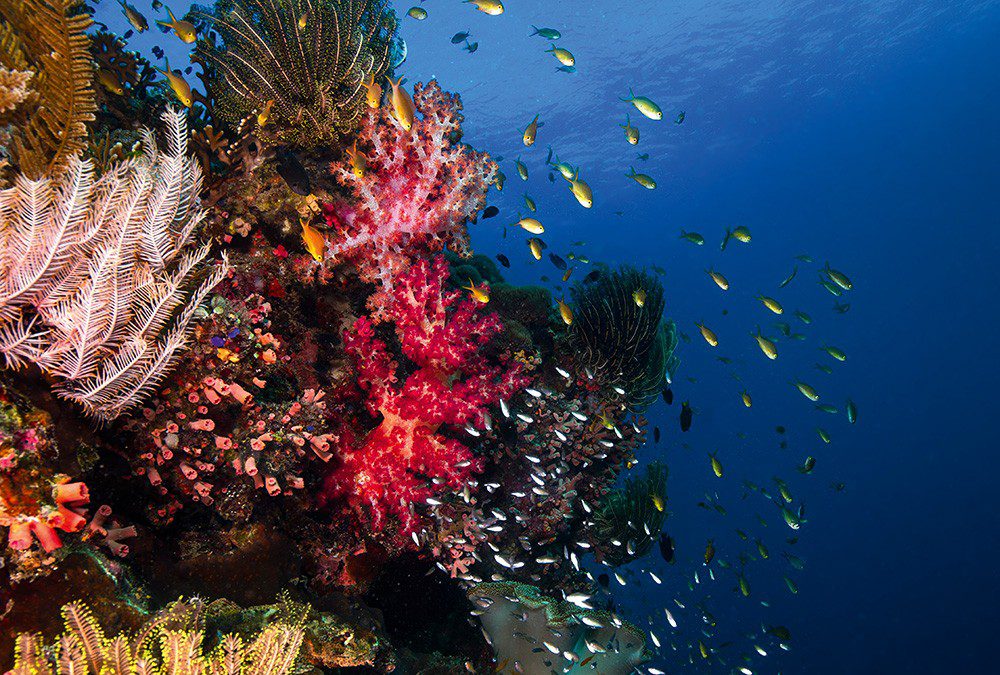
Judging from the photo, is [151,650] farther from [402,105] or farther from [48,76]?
[402,105]

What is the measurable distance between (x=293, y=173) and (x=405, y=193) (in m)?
1.09

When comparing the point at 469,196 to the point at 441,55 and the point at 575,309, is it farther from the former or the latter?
the point at 441,55

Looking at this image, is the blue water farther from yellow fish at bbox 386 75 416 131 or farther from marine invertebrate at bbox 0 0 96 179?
marine invertebrate at bbox 0 0 96 179

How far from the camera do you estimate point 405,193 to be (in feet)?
16.1

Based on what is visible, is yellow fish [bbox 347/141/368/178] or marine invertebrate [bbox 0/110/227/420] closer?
marine invertebrate [bbox 0/110/227/420]

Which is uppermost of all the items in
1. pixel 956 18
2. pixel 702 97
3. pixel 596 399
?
pixel 956 18

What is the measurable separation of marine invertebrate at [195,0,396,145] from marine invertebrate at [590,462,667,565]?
6.93 metres

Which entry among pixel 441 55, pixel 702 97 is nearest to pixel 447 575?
pixel 441 55

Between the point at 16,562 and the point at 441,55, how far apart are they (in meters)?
41.2

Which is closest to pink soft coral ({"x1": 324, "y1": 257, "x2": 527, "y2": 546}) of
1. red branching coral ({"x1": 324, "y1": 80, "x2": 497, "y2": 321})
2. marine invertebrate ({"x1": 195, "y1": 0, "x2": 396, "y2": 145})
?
red branching coral ({"x1": 324, "y1": 80, "x2": 497, "y2": 321})

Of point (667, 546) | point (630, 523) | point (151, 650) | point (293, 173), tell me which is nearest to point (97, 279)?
point (151, 650)

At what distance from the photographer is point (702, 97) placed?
4244 cm

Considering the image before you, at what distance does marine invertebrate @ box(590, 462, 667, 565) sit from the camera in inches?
301

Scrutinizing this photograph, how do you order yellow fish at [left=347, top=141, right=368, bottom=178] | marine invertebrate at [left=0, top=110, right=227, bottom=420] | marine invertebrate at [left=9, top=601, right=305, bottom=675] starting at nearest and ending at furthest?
marine invertebrate at [left=9, top=601, right=305, bottom=675] < marine invertebrate at [left=0, top=110, right=227, bottom=420] < yellow fish at [left=347, top=141, right=368, bottom=178]
